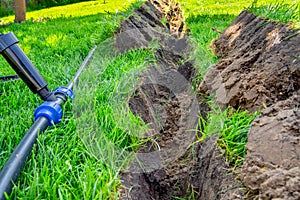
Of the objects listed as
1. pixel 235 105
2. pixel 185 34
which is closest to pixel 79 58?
pixel 185 34

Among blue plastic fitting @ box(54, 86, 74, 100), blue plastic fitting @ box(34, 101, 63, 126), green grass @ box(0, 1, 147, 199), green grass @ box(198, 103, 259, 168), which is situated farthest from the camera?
blue plastic fitting @ box(54, 86, 74, 100)

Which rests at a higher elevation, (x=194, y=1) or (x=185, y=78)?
(x=194, y=1)

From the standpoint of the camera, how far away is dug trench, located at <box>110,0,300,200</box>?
1.25m

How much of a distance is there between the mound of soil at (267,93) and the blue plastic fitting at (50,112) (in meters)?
1.05

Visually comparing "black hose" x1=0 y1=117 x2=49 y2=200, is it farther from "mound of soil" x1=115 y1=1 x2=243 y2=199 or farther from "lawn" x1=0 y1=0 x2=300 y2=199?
"mound of soil" x1=115 y1=1 x2=243 y2=199

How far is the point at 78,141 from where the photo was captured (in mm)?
1640

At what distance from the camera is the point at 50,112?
1.78 m

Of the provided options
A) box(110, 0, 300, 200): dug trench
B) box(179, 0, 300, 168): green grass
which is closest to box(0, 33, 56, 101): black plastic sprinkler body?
box(110, 0, 300, 200): dug trench

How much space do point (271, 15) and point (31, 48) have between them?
314 cm

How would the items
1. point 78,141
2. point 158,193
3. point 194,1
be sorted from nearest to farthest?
point 78,141
point 158,193
point 194,1

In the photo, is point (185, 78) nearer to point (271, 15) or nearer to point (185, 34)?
point (271, 15)

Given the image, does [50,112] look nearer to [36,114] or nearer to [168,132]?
[36,114]

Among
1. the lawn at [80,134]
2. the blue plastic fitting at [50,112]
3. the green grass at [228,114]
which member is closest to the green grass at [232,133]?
the green grass at [228,114]

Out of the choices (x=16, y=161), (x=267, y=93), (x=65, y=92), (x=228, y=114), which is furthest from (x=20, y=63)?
(x=267, y=93)
